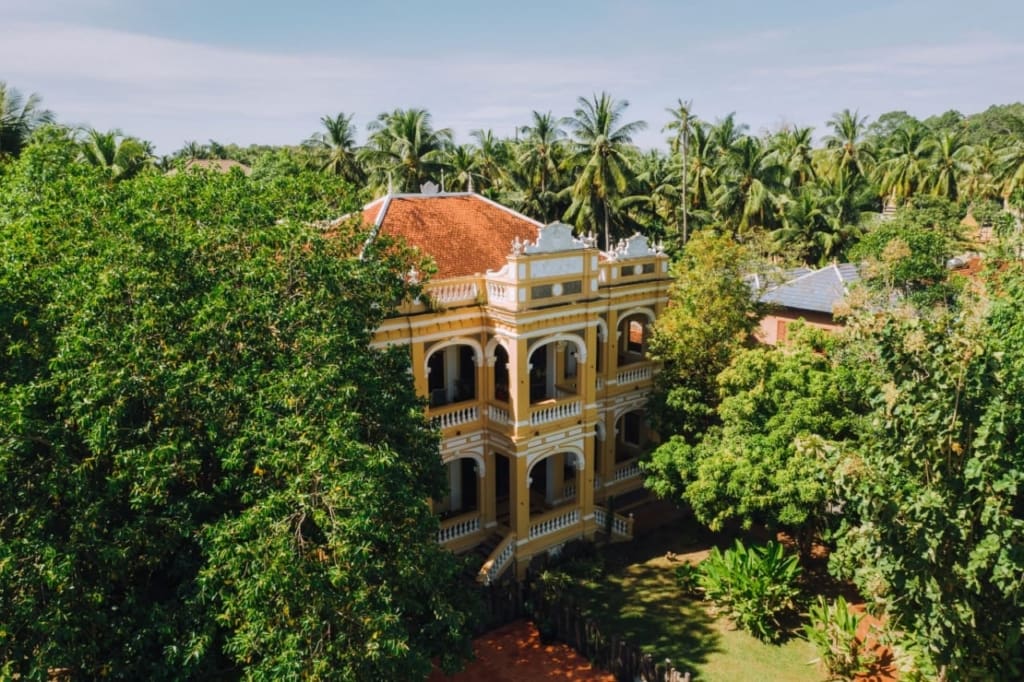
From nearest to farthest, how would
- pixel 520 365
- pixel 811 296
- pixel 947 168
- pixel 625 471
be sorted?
pixel 520 365 → pixel 625 471 → pixel 811 296 → pixel 947 168

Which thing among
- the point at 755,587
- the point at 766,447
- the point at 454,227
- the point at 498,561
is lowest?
the point at 498,561

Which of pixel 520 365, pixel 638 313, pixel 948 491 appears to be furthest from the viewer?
pixel 638 313

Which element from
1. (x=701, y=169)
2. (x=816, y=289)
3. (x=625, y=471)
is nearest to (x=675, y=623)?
(x=625, y=471)

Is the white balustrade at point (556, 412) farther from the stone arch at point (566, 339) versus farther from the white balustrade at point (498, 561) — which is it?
the white balustrade at point (498, 561)

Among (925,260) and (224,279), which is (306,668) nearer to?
(224,279)

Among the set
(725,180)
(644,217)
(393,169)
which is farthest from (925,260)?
(393,169)

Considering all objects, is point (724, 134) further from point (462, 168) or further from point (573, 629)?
point (573, 629)
